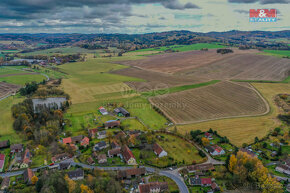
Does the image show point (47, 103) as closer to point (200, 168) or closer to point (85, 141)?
point (85, 141)

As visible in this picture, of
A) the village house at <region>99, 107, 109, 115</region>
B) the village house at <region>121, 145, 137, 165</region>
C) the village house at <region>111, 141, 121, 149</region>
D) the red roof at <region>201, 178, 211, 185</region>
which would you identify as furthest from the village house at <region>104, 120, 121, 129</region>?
the red roof at <region>201, 178, 211, 185</region>

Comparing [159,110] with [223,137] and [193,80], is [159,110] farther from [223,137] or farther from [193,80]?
[193,80]

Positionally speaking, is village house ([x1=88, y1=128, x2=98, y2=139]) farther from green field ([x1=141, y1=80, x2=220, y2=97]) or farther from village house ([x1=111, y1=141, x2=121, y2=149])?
green field ([x1=141, y1=80, x2=220, y2=97])

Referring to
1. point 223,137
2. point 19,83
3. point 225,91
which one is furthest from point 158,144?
point 19,83

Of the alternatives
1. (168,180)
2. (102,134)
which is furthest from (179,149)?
(102,134)

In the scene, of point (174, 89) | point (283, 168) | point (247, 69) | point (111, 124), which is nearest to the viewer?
point (283, 168)
